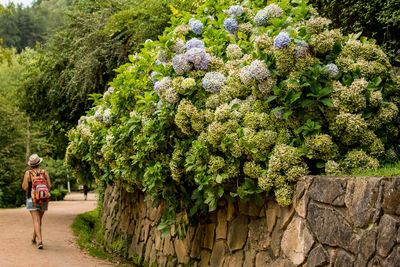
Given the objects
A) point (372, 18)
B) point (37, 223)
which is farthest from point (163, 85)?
point (37, 223)

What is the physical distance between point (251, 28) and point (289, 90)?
6.22 feet

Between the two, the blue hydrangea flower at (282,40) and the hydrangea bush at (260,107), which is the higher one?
the blue hydrangea flower at (282,40)

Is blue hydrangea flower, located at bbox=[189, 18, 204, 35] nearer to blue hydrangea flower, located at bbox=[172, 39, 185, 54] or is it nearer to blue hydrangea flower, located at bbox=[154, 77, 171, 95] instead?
blue hydrangea flower, located at bbox=[172, 39, 185, 54]

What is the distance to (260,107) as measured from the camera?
6.05 meters

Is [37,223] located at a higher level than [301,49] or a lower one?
lower

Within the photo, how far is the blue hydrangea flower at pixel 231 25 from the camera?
7395 mm

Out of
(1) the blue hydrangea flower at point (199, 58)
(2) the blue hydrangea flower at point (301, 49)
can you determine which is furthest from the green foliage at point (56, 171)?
(2) the blue hydrangea flower at point (301, 49)

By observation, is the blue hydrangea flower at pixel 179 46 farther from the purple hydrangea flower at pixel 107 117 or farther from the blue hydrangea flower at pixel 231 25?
the purple hydrangea flower at pixel 107 117

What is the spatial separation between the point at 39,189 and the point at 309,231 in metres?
6.66

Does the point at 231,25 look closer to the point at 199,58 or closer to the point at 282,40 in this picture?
the point at 199,58

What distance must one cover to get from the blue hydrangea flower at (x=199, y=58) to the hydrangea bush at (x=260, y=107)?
13mm

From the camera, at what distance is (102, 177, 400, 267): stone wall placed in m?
4.15

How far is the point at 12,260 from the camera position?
31.0 feet

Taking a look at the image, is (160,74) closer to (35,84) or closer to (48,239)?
(48,239)
